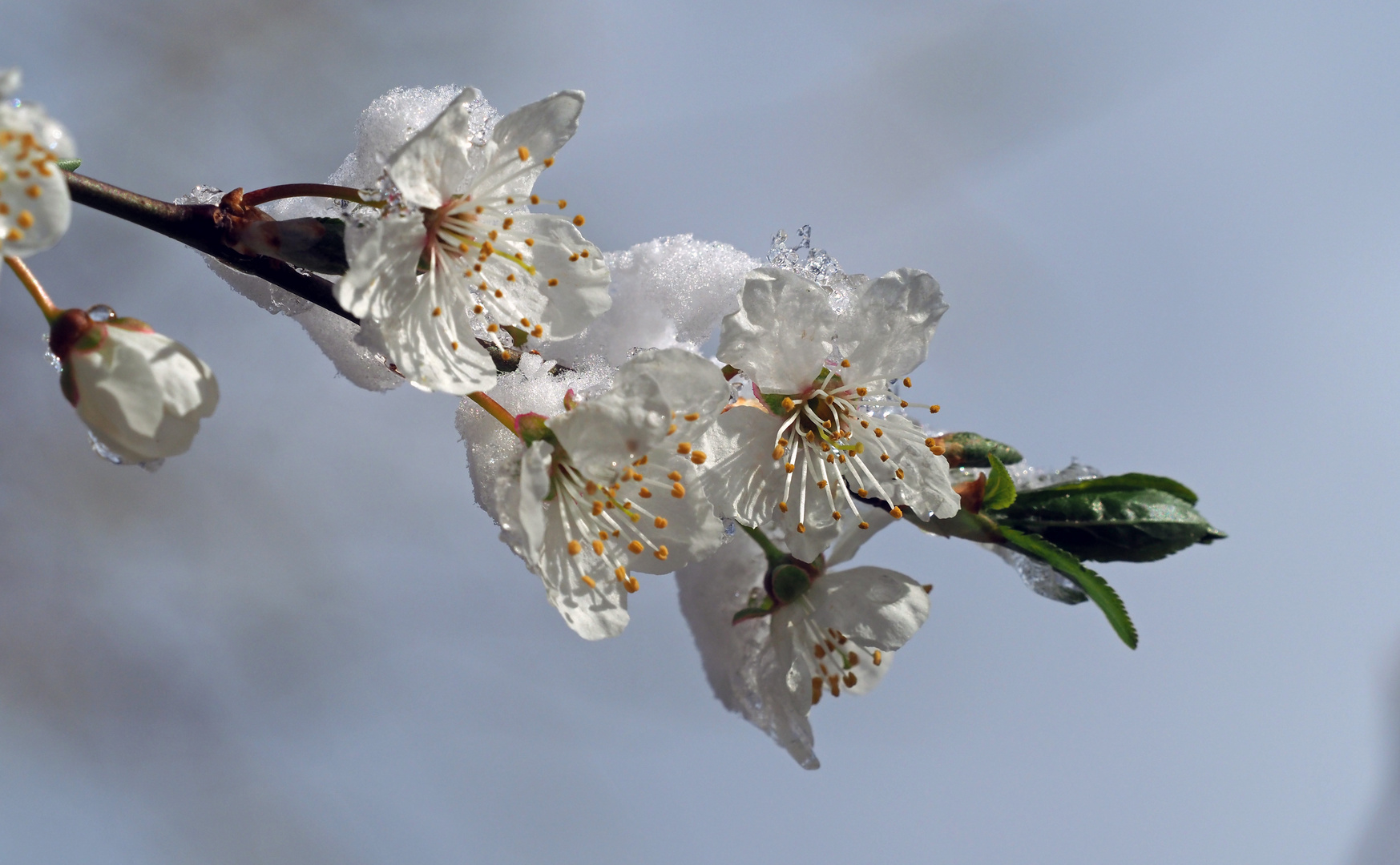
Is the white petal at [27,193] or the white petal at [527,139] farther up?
the white petal at [527,139]

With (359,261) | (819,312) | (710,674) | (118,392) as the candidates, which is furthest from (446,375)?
(710,674)

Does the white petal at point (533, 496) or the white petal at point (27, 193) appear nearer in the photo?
the white petal at point (27, 193)

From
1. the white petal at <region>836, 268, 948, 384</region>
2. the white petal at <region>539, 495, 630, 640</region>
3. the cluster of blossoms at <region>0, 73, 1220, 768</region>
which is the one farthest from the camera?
the white petal at <region>836, 268, 948, 384</region>

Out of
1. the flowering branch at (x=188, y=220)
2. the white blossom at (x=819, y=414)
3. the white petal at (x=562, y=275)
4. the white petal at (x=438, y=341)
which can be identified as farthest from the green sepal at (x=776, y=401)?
the flowering branch at (x=188, y=220)

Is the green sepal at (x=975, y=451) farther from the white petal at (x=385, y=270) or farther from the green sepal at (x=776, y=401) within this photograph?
the white petal at (x=385, y=270)

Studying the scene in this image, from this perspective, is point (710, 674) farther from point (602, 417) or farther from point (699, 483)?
point (602, 417)

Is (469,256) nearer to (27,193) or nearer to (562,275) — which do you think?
(562,275)

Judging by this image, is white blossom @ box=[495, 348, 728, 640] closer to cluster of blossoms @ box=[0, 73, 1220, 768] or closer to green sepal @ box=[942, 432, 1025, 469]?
cluster of blossoms @ box=[0, 73, 1220, 768]

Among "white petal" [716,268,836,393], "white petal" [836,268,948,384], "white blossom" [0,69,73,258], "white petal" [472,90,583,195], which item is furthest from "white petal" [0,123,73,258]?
"white petal" [836,268,948,384]

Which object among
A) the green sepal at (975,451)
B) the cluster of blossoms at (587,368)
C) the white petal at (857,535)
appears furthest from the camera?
the white petal at (857,535)
